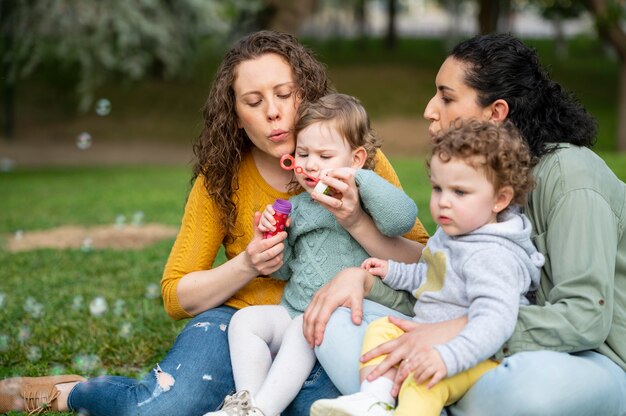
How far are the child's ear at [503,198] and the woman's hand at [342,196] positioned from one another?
443 millimetres

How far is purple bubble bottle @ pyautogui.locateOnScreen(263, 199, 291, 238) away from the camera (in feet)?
8.98

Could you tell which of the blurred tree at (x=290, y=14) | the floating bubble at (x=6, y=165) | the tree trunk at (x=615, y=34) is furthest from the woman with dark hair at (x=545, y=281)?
the floating bubble at (x=6, y=165)

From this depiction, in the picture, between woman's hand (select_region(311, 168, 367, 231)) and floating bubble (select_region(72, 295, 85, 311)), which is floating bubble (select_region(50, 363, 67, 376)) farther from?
woman's hand (select_region(311, 168, 367, 231))

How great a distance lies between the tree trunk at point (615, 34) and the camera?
1445cm

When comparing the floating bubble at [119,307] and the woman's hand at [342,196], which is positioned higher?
the woman's hand at [342,196]

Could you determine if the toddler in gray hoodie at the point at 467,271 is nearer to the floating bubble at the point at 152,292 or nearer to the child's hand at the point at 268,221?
the child's hand at the point at 268,221

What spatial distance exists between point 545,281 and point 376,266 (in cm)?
49

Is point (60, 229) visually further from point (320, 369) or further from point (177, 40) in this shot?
point (177, 40)

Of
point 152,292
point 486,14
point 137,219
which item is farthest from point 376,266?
point 486,14

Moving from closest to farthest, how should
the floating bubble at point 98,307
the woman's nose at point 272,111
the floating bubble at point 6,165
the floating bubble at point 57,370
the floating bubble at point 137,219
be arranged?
the woman's nose at point 272,111 → the floating bubble at point 57,370 → the floating bubble at point 98,307 → the floating bubble at point 137,219 → the floating bubble at point 6,165

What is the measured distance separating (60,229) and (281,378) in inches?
222

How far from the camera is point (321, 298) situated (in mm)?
2656

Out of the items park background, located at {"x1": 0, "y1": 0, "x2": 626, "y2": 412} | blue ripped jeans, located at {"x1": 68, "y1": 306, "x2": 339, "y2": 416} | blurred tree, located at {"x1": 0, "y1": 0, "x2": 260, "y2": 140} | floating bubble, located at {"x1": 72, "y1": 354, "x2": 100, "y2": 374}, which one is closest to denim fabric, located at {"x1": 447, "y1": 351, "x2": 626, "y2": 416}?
A: blue ripped jeans, located at {"x1": 68, "y1": 306, "x2": 339, "y2": 416}

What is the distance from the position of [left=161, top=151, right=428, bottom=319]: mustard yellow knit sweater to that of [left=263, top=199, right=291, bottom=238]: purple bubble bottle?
314mm
